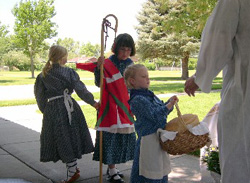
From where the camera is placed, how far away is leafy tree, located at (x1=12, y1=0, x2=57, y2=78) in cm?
3303

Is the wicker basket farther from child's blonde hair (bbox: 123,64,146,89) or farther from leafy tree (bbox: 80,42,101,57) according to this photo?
leafy tree (bbox: 80,42,101,57)

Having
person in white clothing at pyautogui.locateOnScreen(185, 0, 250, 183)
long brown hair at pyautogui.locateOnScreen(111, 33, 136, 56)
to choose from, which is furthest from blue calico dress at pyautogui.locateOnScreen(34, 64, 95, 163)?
person in white clothing at pyautogui.locateOnScreen(185, 0, 250, 183)

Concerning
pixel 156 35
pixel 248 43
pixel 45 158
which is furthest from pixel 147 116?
pixel 156 35

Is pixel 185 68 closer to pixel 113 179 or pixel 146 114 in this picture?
pixel 113 179

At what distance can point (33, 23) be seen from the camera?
34.2m

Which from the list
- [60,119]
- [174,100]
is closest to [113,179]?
[60,119]

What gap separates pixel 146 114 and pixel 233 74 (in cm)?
105

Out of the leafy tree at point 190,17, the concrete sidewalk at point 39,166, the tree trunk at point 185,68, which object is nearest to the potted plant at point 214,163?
the concrete sidewalk at point 39,166

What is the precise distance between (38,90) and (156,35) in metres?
27.2

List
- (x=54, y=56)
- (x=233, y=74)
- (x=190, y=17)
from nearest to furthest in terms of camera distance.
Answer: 1. (x=233, y=74)
2. (x=54, y=56)
3. (x=190, y=17)

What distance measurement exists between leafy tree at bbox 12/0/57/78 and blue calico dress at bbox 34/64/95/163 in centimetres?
3015

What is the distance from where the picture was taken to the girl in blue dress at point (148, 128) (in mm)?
2938

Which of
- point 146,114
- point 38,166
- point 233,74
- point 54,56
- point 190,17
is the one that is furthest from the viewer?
point 190,17

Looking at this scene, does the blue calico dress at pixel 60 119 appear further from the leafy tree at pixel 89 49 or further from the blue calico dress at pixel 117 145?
the leafy tree at pixel 89 49
